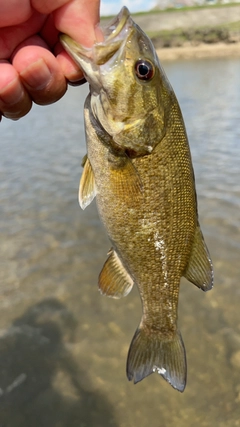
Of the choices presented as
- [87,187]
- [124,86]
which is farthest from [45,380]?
[124,86]

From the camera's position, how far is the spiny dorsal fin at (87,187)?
198 cm

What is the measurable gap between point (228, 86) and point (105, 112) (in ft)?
52.8

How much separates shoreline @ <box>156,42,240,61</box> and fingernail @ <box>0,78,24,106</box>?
3281 cm

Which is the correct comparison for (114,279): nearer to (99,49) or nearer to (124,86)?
(124,86)

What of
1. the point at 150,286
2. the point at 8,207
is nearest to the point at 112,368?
the point at 150,286

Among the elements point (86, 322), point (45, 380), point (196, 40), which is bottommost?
point (196, 40)

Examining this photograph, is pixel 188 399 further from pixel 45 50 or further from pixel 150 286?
pixel 45 50

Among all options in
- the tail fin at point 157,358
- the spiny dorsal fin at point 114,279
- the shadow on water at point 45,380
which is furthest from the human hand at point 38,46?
the shadow on water at point 45,380

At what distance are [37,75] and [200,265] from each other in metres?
1.36

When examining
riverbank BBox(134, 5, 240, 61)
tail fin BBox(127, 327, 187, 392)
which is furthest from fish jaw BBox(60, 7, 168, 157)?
riverbank BBox(134, 5, 240, 61)

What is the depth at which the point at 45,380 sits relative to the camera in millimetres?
3588

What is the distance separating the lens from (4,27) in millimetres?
1822

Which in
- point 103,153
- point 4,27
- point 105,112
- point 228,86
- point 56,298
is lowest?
point 228,86

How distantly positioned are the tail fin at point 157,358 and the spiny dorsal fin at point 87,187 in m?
0.93
